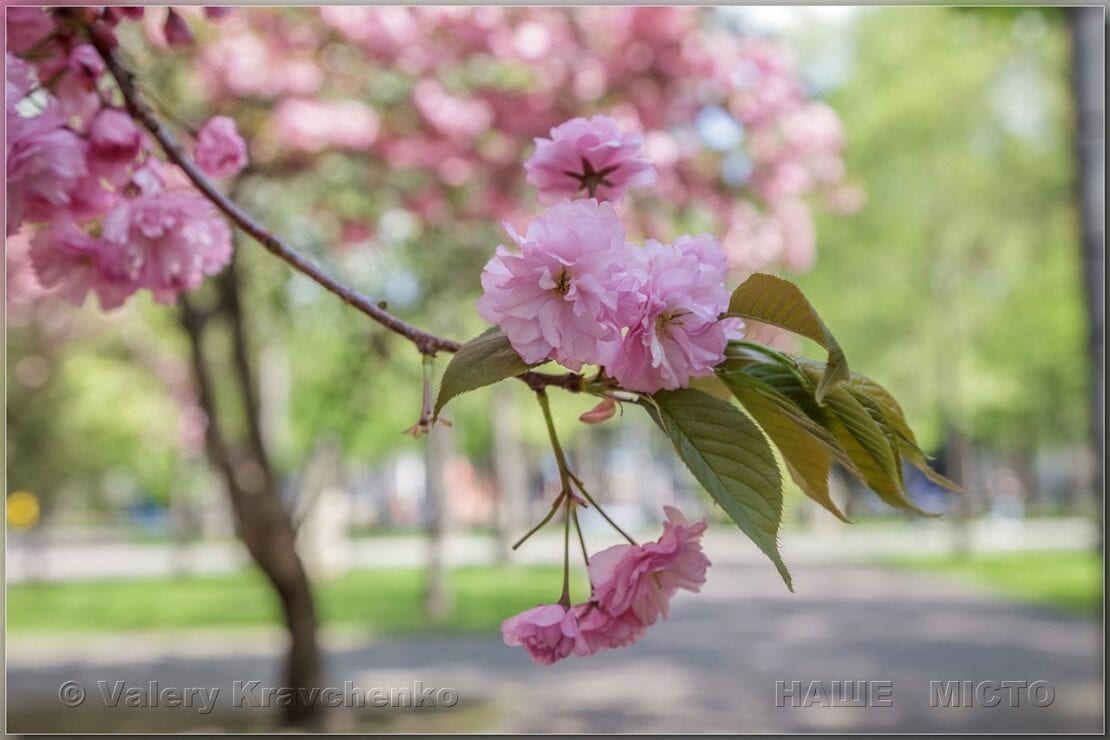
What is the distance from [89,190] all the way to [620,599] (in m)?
0.53

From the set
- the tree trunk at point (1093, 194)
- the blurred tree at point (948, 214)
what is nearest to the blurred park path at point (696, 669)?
the tree trunk at point (1093, 194)

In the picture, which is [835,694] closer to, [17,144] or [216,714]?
[216,714]

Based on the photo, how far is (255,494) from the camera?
4.48 metres

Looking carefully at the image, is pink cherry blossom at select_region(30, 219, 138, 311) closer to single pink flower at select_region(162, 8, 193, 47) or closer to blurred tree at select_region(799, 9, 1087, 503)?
single pink flower at select_region(162, 8, 193, 47)

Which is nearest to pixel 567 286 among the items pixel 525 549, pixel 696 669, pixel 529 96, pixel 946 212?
pixel 529 96

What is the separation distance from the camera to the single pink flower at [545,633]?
576 millimetres

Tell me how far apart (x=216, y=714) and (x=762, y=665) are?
311 centimetres

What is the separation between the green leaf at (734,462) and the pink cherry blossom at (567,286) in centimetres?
5

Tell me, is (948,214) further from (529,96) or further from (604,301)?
(604,301)

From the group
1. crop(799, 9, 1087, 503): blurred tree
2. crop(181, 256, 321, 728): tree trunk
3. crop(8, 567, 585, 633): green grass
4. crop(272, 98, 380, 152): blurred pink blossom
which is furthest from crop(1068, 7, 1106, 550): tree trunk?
crop(799, 9, 1087, 503): blurred tree

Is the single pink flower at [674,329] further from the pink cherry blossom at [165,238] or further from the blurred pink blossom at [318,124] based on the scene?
the blurred pink blossom at [318,124]

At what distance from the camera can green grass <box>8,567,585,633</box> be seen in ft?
29.0

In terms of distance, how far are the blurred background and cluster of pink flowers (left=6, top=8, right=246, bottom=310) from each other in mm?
99

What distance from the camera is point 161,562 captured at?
14750 mm
